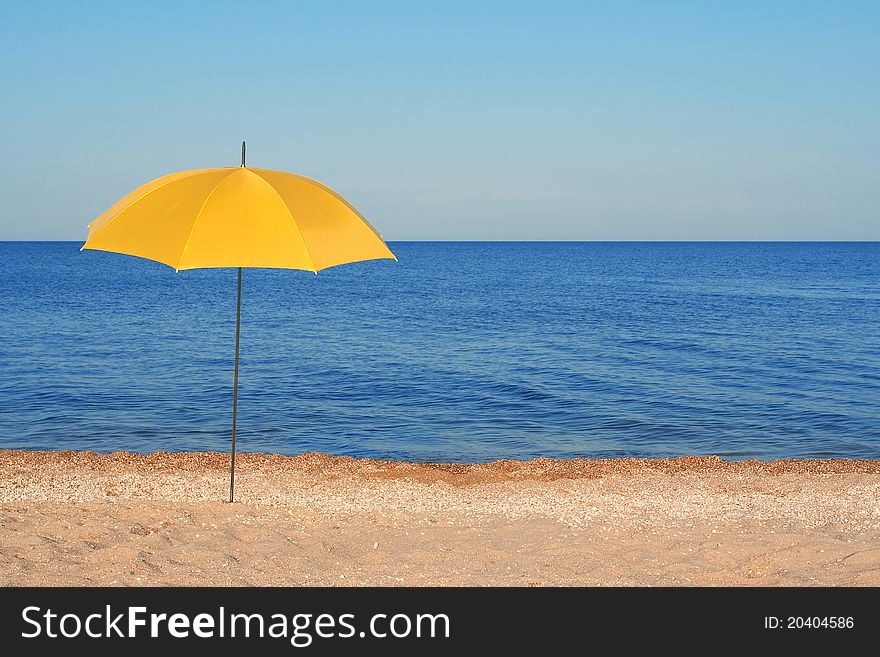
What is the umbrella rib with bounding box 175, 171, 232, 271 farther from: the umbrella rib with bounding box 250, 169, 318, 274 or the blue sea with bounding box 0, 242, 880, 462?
the blue sea with bounding box 0, 242, 880, 462

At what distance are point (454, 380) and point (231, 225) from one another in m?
14.5

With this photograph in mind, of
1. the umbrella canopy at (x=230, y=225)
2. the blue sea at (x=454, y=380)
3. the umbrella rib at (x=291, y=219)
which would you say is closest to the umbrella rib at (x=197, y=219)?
the umbrella canopy at (x=230, y=225)

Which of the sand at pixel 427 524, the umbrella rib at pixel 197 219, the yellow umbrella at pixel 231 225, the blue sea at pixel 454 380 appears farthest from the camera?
the blue sea at pixel 454 380

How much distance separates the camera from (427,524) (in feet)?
26.1

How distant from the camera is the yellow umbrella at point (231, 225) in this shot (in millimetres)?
6730

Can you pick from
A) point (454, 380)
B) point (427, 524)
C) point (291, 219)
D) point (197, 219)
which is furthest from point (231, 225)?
point (454, 380)

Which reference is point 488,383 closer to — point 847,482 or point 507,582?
point 847,482

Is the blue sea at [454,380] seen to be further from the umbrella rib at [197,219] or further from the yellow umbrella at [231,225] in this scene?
the umbrella rib at [197,219]

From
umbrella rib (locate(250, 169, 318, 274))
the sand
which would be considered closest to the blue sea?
the sand

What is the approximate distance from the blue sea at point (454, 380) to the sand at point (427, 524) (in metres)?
3.32

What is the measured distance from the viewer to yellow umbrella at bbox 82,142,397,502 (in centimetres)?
673

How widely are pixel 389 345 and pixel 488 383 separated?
856 centimetres

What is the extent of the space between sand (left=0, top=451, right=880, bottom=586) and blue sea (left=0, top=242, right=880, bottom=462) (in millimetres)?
3325

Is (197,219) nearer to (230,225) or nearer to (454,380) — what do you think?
(230,225)
